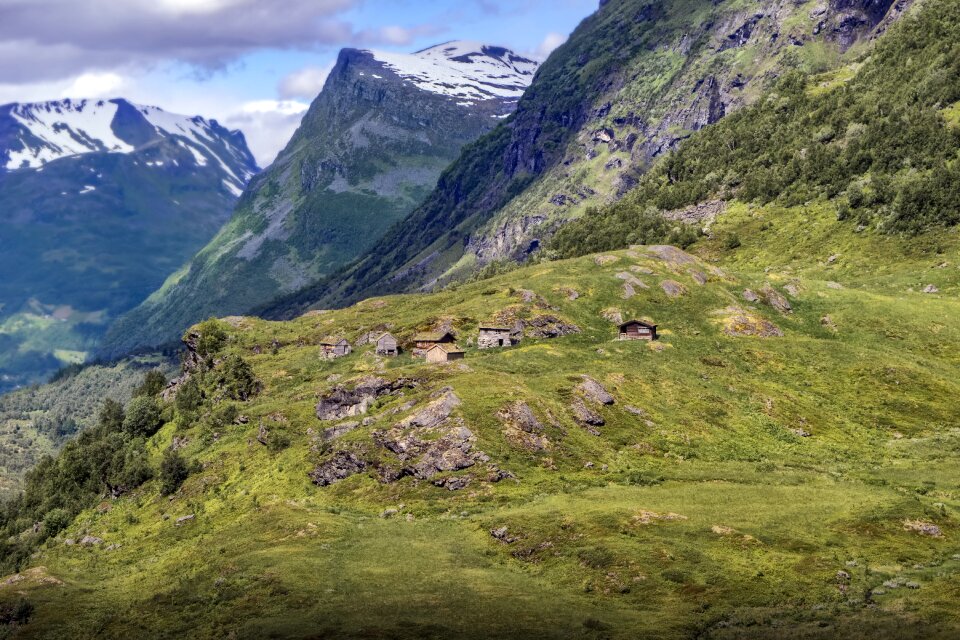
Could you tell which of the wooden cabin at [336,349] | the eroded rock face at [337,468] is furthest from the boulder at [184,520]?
the wooden cabin at [336,349]

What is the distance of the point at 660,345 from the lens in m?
162

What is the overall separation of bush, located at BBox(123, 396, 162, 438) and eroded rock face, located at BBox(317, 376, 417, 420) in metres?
61.6

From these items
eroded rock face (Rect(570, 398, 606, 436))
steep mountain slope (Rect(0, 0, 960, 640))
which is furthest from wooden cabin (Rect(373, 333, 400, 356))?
eroded rock face (Rect(570, 398, 606, 436))

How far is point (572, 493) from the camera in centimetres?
10406

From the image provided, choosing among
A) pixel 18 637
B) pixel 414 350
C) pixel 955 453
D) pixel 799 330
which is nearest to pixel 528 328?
pixel 414 350

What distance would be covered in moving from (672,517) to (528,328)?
83010mm

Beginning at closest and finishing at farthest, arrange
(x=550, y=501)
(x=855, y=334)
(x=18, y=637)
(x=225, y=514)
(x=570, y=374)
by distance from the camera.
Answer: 1. (x=18, y=637)
2. (x=550, y=501)
3. (x=225, y=514)
4. (x=570, y=374)
5. (x=855, y=334)

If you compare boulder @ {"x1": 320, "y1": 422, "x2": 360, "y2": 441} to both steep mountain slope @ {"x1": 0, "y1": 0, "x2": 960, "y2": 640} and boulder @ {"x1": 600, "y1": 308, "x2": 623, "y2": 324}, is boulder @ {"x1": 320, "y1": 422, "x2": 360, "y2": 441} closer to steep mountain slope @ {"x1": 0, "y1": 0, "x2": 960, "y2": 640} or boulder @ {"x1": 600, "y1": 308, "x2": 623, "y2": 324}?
steep mountain slope @ {"x1": 0, "y1": 0, "x2": 960, "y2": 640}

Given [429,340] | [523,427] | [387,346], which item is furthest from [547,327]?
[523,427]

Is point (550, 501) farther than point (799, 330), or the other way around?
point (799, 330)

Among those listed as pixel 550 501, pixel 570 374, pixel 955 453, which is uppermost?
pixel 570 374

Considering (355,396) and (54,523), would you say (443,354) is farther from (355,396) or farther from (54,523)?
(54,523)

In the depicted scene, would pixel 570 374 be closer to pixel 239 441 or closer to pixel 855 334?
pixel 239 441

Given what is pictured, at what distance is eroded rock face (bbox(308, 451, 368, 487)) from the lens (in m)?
117
